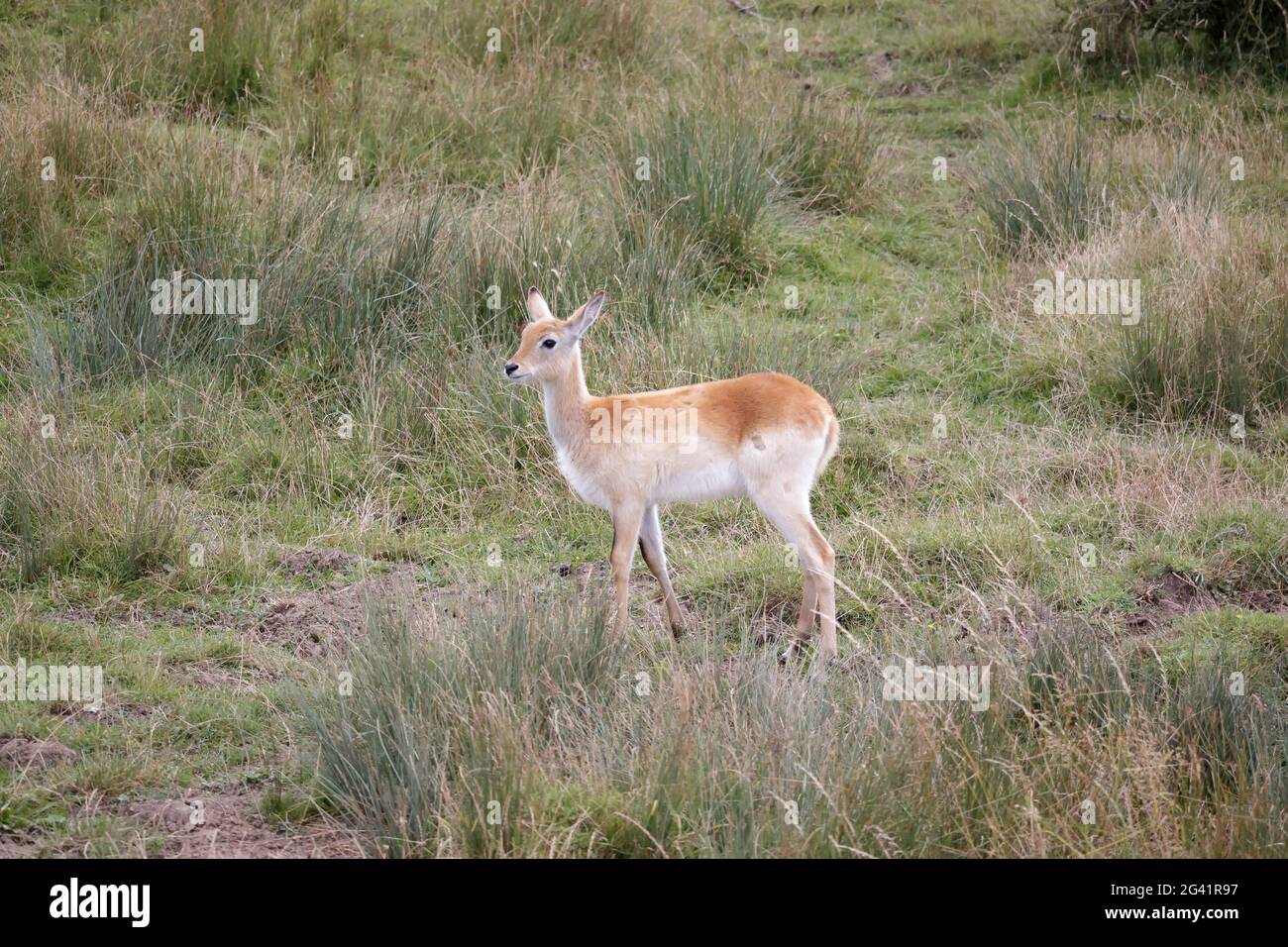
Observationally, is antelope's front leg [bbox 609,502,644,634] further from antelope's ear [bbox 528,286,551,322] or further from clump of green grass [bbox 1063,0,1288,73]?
clump of green grass [bbox 1063,0,1288,73]

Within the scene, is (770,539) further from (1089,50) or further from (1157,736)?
(1089,50)

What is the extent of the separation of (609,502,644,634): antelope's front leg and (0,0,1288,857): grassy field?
222 millimetres

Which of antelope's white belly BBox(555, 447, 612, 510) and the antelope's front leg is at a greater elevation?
antelope's white belly BBox(555, 447, 612, 510)

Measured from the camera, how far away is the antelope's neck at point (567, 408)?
6125mm

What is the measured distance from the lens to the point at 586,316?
597 centimetres

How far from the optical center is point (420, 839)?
4.41 m

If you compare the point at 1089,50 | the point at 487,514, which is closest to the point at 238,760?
the point at 487,514

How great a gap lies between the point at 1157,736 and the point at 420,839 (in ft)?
8.31

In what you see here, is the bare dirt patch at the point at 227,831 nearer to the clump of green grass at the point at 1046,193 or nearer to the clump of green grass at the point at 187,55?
the clump of green grass at the point at 1046,193

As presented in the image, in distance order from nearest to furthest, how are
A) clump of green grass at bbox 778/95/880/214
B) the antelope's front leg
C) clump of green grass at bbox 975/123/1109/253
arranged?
1. the antelope's front leg
2. clump of green grass at bbox 975/123/1109/253
3. clump of green grass at bbox 778/95/880/214

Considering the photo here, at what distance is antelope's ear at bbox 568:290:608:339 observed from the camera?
5922 mm

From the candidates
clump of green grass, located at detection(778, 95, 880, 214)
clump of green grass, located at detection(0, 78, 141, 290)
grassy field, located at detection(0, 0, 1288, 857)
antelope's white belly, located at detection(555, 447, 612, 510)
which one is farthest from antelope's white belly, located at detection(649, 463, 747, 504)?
clump of green grass, located at detection(0, 78, 141, 290)

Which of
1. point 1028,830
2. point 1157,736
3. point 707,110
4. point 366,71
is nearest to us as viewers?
point 1028,830

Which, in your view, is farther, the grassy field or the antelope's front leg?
the antelope's front leg
